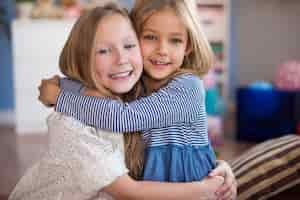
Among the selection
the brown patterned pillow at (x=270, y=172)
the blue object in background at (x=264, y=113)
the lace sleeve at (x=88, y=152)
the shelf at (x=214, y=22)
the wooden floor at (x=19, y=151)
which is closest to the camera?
the lace sleeve at (x=88, y=152)

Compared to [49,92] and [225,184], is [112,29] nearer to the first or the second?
[49,92]

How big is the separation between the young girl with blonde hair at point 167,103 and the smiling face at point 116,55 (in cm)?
3

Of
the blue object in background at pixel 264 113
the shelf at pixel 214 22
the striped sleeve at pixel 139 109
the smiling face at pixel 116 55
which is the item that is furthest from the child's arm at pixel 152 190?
the shelf at pixel 214 22

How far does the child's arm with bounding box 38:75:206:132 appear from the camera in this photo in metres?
1.16

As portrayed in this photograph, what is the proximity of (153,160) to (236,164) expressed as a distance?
2.22ft

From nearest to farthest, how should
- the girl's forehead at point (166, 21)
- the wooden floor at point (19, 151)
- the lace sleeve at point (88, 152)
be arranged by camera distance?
the lace sleeve at point (88, 152) → the girl's forehead at point (166, 21) → the wooden floor at point (19, 151)

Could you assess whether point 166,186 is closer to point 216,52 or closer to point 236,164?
point 236,164

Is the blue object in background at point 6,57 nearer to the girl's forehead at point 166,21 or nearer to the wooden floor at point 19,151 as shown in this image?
the wooden floor at point 19,151

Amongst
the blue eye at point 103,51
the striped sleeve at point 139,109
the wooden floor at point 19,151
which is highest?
the blue eye at point 103,51

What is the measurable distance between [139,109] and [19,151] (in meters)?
2.38

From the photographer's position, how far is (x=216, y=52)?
4230 millimetres

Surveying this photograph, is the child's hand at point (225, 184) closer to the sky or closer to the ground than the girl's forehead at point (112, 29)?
closer to the ground

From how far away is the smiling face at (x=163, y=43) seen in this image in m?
1.26

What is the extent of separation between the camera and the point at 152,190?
1.17 meters
